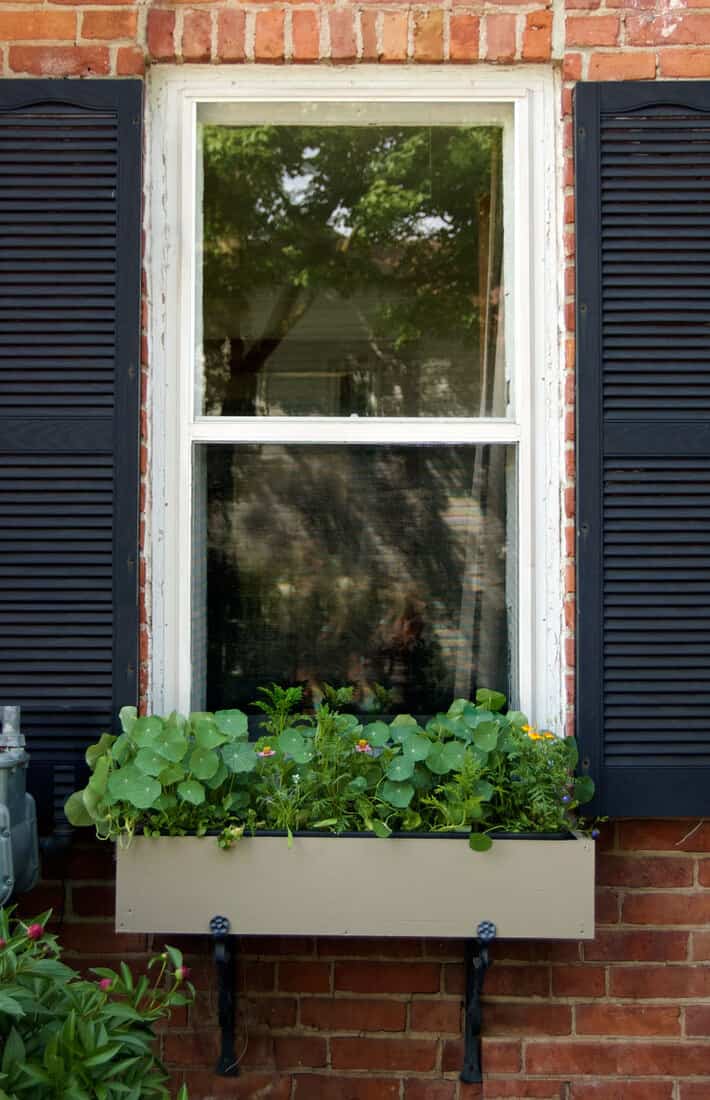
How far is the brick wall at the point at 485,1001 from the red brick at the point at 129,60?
1.77 meters

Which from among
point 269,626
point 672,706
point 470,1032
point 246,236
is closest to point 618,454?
point 672,706

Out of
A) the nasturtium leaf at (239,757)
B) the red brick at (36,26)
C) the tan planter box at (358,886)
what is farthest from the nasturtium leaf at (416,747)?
the red brick at (36,26)

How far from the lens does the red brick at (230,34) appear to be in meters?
2.46

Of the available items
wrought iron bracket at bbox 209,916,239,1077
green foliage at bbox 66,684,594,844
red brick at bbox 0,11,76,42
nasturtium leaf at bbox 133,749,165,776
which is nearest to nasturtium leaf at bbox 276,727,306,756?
green foliage at bbox 66,684,594,844

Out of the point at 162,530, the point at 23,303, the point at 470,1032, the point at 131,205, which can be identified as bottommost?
the point at 470,1032

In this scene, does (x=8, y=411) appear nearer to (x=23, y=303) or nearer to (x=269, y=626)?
(x=23, y=303)

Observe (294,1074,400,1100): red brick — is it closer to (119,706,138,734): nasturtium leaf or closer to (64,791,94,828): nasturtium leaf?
(64,791,94,828): nasturtium leaf

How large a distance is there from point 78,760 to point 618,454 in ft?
4.52

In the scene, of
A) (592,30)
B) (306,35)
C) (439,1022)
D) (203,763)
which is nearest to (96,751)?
(203,763)

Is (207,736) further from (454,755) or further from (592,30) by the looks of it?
(592,30)

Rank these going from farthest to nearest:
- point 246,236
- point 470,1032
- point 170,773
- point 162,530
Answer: point 246,236, point 162,530, point 470,1032, point 170,773

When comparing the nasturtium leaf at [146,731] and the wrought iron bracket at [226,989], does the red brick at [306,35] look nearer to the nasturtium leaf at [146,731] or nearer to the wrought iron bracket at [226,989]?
the nasturtium leaf at [146,731]

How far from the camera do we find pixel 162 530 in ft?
8.17

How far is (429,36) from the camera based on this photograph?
2.46m
